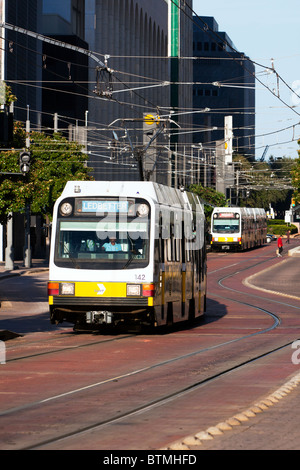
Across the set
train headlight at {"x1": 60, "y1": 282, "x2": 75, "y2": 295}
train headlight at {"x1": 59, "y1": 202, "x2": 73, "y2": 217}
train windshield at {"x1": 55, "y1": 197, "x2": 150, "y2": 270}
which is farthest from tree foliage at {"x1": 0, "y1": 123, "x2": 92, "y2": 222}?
train headlight at {"x1": 60, "y1": 282, "x2": 75, "y2": 295}

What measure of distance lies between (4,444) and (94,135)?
289 ft

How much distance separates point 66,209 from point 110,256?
4.85 ft

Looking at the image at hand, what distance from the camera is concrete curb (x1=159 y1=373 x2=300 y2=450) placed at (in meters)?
8.52

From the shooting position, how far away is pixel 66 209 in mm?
21109

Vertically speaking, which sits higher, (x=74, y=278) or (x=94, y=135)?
(x=94, y=135)

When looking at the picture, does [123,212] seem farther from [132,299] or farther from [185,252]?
[185,252]

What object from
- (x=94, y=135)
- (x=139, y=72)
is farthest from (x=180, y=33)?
(x=94, y=135)

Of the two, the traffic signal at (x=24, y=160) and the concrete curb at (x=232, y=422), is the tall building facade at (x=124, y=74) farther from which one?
the concrete curb at (x=232, y=422)

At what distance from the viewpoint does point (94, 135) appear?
95.9 m

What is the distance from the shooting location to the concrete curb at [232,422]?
852 cm

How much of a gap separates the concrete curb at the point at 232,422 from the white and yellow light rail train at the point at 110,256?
7.83m

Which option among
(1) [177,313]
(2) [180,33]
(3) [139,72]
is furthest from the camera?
(2) [180,33]

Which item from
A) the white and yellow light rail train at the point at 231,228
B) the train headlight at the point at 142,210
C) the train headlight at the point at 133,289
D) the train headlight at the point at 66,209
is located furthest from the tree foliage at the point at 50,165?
the train headlight at the point at 133,289

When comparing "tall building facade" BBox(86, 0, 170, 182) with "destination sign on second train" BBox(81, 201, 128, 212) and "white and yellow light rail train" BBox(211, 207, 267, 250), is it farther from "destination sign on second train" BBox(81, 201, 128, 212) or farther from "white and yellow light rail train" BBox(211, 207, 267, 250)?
"destination sign on second train" BBox(81, 201, 128, 212)
